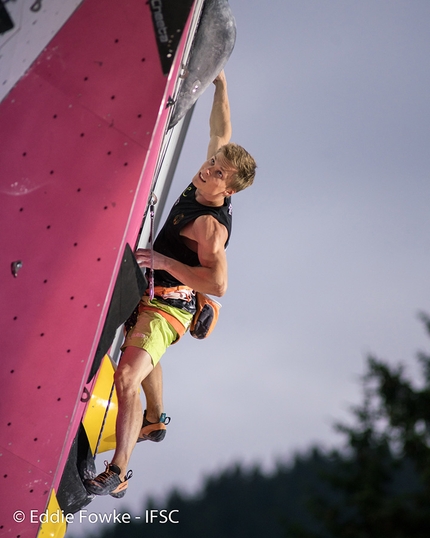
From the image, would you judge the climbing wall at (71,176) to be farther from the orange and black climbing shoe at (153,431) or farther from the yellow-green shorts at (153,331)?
the orange and black climbing shoe at (153,431)

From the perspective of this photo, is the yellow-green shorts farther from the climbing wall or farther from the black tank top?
the climbing wall

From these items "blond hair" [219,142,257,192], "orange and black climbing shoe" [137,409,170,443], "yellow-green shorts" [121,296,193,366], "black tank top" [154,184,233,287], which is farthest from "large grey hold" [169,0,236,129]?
"orange and black climbing shoe" [137,409,170,443]

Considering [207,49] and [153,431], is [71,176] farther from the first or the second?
[153,431]

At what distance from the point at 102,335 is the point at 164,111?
0.77 meters

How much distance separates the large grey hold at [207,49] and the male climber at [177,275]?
25 cm

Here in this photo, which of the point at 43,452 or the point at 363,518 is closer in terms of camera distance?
the point at 43,452

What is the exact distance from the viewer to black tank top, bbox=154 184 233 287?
2.40 meters

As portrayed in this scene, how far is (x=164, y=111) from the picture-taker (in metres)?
1.93

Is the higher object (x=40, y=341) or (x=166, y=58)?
(x=166, y=58)

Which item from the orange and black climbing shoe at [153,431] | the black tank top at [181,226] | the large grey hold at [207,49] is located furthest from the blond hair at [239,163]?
the orange and black climbing shoe at [153,431]

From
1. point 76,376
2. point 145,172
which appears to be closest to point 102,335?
point 76,376

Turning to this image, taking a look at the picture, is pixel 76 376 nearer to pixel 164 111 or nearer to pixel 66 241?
pixel 66 241

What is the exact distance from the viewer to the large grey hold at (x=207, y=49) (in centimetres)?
221

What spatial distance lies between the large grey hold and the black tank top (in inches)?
13.4
